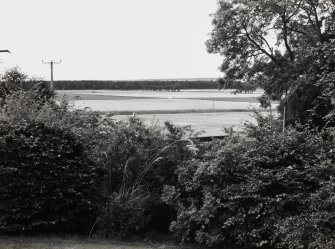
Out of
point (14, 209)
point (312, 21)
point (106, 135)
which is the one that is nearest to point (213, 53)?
point (312, 21)

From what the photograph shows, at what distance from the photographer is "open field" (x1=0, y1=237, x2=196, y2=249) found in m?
7.67

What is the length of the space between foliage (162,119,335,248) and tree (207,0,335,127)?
51.7ft

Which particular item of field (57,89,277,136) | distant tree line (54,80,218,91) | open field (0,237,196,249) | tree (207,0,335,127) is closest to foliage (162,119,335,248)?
open field (0,237,196,249)

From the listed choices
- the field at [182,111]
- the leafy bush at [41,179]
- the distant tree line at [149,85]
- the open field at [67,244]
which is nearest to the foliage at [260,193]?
the open field at [67,244]

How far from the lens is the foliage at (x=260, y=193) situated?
23.7 ft

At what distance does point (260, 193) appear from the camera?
7.73 meters

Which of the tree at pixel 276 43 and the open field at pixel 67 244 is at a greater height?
the tree at pixel 276 43

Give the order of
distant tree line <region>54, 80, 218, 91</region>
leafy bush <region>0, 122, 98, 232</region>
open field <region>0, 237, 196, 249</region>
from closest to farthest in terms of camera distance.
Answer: open field <region>0, 237, 196, 249</region>, leafy bush <region>0, 122, 98, 232</region>, distant tree line <region>54, 80, 218, 91</region>

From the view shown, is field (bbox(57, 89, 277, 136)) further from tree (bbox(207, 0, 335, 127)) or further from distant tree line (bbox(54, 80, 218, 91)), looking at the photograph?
distant tree line (bbox(54, 80, 218, 91))

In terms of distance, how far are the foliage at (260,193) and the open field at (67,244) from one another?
57 cm

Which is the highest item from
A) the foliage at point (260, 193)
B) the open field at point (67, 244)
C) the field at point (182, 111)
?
the foliage at point (260, 193)

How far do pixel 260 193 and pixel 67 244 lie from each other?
2.98 meters

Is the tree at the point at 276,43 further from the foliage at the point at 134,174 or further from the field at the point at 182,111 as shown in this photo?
the foliage at the point at 134,174

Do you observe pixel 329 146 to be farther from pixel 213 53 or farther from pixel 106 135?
pixel 213 53
